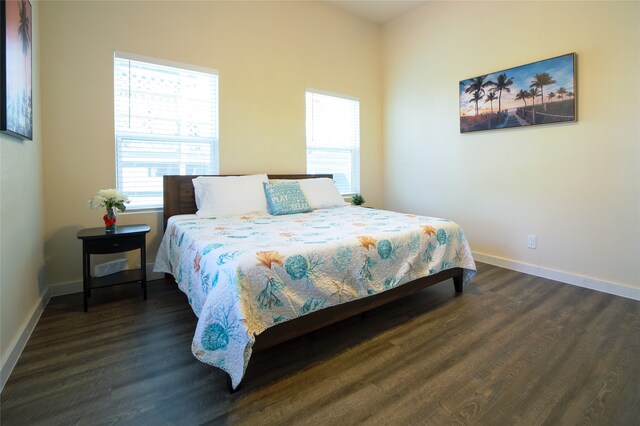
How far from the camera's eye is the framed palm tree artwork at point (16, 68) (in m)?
1.50

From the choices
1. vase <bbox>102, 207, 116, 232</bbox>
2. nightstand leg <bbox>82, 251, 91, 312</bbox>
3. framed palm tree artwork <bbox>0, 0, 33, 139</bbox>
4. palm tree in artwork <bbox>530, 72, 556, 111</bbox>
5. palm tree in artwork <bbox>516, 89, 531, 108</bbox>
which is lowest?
nightstand leg <bbox>82, 251, 91, 312</bbox>

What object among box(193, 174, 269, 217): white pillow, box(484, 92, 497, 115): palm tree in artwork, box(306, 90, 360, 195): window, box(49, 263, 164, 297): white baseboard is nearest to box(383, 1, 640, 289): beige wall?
box(484, 92, 497, 115): palm tree in artwork

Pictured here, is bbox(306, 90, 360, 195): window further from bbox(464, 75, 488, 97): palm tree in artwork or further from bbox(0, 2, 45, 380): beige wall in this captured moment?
bbox(0, 2, 45, 380): beige wall

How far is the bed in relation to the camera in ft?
4.61

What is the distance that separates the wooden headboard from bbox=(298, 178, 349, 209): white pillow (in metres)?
1.14

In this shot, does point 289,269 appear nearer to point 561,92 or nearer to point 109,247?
point 109,247

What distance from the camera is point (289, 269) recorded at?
157cm

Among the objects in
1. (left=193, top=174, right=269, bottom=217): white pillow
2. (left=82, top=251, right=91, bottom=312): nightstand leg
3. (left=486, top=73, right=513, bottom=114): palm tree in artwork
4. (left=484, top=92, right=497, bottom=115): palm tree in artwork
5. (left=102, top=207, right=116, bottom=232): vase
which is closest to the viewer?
(left=82, top=251, right=91, bottom=312): nightstand leg

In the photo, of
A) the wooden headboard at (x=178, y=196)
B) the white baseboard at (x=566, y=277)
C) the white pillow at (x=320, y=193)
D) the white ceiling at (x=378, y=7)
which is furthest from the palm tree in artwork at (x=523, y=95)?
the wooden headboard at (x=178, y=196)

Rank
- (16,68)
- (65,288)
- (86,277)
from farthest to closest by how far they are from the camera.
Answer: (65,288), (86,277), (16,68)

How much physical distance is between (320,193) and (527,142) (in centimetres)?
216

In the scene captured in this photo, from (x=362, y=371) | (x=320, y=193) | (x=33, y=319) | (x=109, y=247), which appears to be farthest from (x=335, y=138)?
(x=33, y=319)

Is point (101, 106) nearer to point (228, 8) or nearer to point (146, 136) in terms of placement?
point (146, 136)

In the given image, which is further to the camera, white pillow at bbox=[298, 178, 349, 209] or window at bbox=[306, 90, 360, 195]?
window at bbox=[306, 90, 360, 195]
